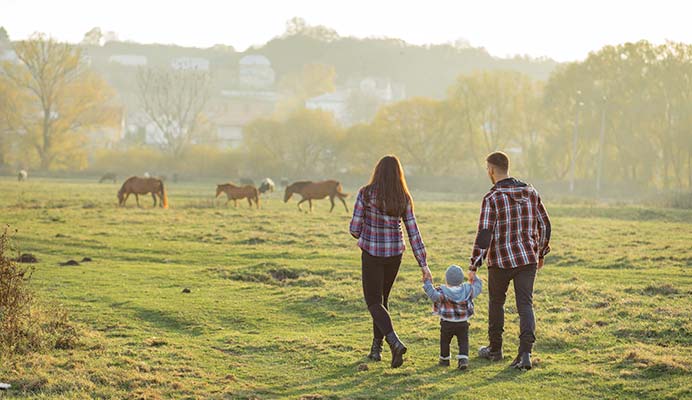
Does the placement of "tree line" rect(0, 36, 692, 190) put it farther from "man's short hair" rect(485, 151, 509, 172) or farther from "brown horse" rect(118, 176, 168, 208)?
"man's short hair" rect(485, 151, 509, 172)

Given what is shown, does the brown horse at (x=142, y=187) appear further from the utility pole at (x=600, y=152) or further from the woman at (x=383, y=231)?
the utility pole at (x=600, y=152)

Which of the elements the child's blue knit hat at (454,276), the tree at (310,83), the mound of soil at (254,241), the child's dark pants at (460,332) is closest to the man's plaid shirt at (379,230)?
the child's blue knit hat at (454,276)

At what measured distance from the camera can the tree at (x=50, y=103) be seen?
7431 cm

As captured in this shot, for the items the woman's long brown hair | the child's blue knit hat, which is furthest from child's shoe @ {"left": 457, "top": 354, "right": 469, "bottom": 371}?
the woman's long brown hair

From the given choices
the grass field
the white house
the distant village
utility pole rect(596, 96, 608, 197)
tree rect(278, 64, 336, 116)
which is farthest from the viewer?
tree rect(278, 64, 336, 116)


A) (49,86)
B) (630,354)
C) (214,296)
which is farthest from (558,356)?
(49,86)

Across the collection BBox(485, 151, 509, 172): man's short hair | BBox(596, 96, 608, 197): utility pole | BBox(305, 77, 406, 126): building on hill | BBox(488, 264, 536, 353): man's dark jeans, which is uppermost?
BBox(305, 77, 406, 126): building on hill

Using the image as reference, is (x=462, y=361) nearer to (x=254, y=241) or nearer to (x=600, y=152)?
(x=254, y=241)

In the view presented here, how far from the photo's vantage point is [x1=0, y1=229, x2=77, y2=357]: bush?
879 centimetres

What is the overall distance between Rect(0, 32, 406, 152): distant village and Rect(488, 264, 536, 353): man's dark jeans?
8966 centimetres

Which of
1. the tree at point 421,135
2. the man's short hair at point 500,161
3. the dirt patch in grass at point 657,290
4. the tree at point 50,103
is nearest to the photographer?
the man's short hair at point 500,161

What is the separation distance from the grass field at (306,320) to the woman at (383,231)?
0.58 m

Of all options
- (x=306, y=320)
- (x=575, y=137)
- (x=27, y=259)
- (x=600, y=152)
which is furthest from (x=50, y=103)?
(x=306, y=320)

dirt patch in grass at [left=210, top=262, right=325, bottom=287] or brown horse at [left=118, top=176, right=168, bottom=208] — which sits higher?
brown horse at [left=118, top=176, right=168, bottom=208]
